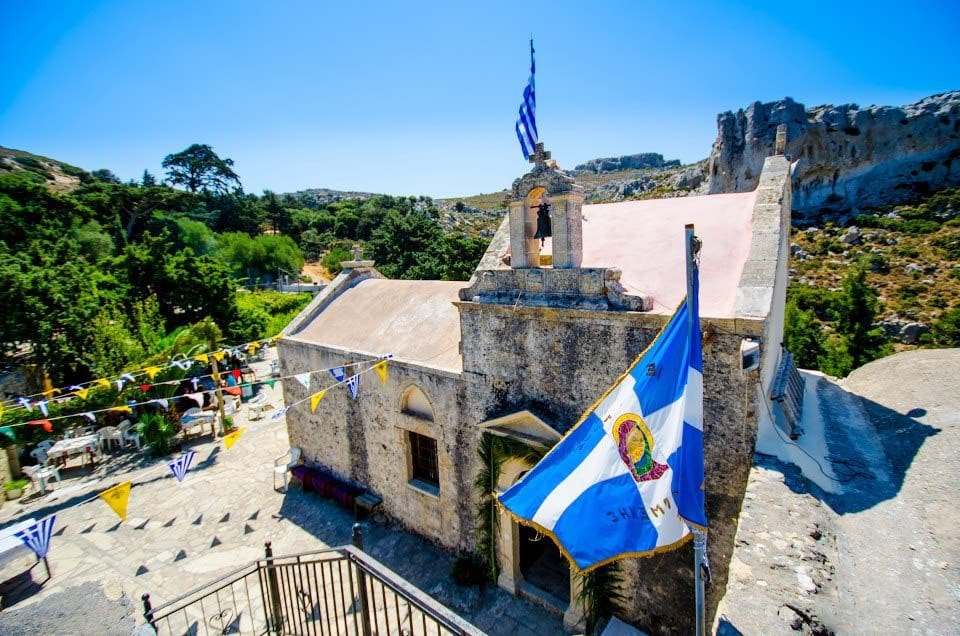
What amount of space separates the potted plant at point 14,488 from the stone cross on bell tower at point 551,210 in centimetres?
1700

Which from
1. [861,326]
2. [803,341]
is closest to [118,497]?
[803,341]

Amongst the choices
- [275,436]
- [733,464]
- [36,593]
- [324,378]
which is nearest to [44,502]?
[36,593]

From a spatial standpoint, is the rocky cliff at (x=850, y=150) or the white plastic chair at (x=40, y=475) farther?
the rocky cliff at (x=850, y=150)

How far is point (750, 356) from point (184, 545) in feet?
43.1

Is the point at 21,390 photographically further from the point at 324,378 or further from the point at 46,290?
the point at 324,378

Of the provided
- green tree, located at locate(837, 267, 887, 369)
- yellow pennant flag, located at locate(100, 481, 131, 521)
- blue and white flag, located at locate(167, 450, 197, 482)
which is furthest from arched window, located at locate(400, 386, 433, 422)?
green tree, located at locate(837, 267, 887, 369)

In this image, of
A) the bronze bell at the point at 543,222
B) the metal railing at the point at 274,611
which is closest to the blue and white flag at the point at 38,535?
the metal railing at the point at 274,611

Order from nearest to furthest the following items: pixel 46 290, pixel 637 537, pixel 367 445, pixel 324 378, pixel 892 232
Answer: pixel 637 537 < pixel 367 445 < pixel 324 378 < pixel 46 290 < pixel 892 232

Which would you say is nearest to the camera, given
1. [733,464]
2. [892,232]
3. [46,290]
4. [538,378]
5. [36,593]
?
[733,464]

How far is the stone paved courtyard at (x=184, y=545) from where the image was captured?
7410mm

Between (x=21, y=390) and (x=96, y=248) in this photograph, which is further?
(x=96, y=248)

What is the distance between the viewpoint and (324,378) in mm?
12453

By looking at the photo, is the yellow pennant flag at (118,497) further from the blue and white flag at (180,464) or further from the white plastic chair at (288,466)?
the white plastic chair at (288,466)

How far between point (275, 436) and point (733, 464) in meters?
16.1
